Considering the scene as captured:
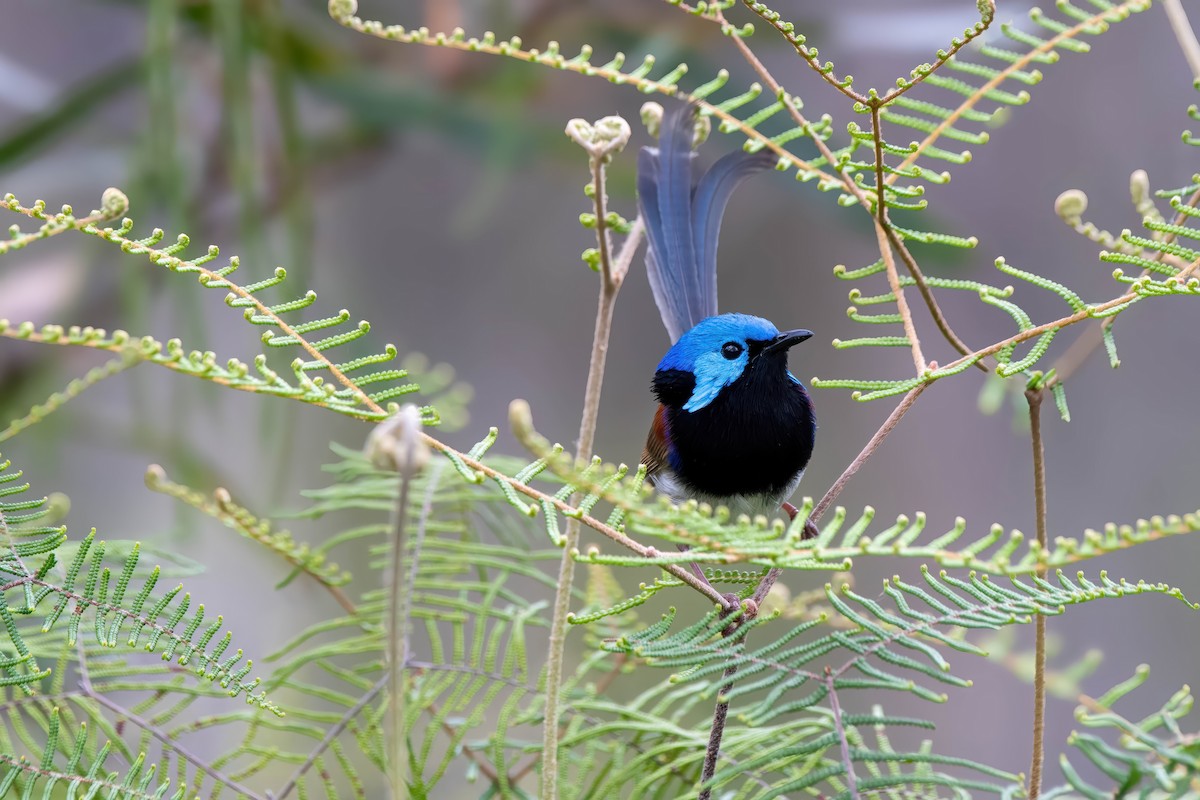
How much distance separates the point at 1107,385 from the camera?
1.79m

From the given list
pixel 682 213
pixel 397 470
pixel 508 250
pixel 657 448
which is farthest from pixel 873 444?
pixel 508 250

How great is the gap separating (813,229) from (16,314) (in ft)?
4.59

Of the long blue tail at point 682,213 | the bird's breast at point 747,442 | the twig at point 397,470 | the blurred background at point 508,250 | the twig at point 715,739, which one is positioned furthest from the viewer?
the blurred background at point 508,250

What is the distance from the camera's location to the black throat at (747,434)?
68 cm

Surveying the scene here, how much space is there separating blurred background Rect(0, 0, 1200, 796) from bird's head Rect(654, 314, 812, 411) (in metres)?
0.47

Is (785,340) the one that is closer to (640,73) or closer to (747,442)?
(747,442)

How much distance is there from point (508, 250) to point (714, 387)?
1491 millimetres

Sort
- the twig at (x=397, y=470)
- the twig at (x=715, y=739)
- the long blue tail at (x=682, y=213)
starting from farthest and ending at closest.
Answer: the long blue tail at (x=682, y=213) → the twig at (x=715, y=739) → the twig at (x=397, y=470)

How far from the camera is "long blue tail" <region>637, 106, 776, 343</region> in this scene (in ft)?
1.89

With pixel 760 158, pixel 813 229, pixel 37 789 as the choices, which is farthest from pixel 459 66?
pixel 37 789

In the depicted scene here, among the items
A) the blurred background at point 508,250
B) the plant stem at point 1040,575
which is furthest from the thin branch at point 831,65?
the blurred background at point 508,250

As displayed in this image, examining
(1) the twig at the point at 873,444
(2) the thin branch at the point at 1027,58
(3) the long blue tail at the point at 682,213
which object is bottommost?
(1) the twig at the point at 873,444

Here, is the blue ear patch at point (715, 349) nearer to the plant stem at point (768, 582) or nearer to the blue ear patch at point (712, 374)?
the blue ear patch at point (712, 374)

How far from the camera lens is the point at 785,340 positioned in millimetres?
690
